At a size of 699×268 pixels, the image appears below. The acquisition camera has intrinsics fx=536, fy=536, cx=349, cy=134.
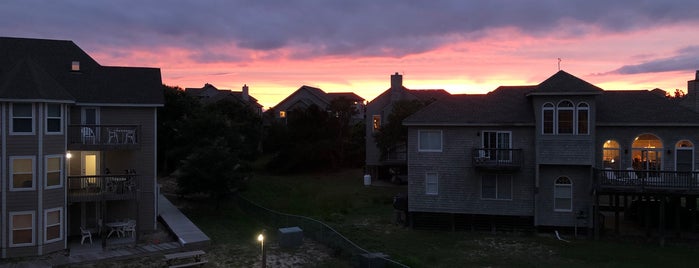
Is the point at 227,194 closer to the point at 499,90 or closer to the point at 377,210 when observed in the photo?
the point at 377,210

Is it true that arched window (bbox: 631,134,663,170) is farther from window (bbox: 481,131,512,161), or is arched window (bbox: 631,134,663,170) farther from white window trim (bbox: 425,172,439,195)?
white window trim (bbox: 425,172,439,195)

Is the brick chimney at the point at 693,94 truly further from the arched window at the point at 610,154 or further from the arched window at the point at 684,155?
the arched window at the point at 610,154

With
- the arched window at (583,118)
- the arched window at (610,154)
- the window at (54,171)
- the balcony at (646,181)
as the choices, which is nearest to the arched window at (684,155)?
the balcony at (646,181)

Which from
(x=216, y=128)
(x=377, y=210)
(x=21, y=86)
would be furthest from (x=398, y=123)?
(x=21, y=86)

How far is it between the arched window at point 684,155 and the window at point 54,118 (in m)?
27.2

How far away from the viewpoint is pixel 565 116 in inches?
1006

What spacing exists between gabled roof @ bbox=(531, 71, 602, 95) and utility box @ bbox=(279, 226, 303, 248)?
1296 cm

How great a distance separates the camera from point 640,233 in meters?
26.2

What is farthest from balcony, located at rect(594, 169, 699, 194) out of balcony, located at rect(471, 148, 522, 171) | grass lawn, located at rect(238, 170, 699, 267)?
balcony, located at rect(471, 148, 522, 171)

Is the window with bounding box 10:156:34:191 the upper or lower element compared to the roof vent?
lower

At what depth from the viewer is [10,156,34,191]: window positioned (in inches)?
790

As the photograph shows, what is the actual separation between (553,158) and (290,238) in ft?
42.8

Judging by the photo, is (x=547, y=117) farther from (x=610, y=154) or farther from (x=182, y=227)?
(x=182, y=227)

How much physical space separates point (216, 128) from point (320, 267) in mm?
15608
